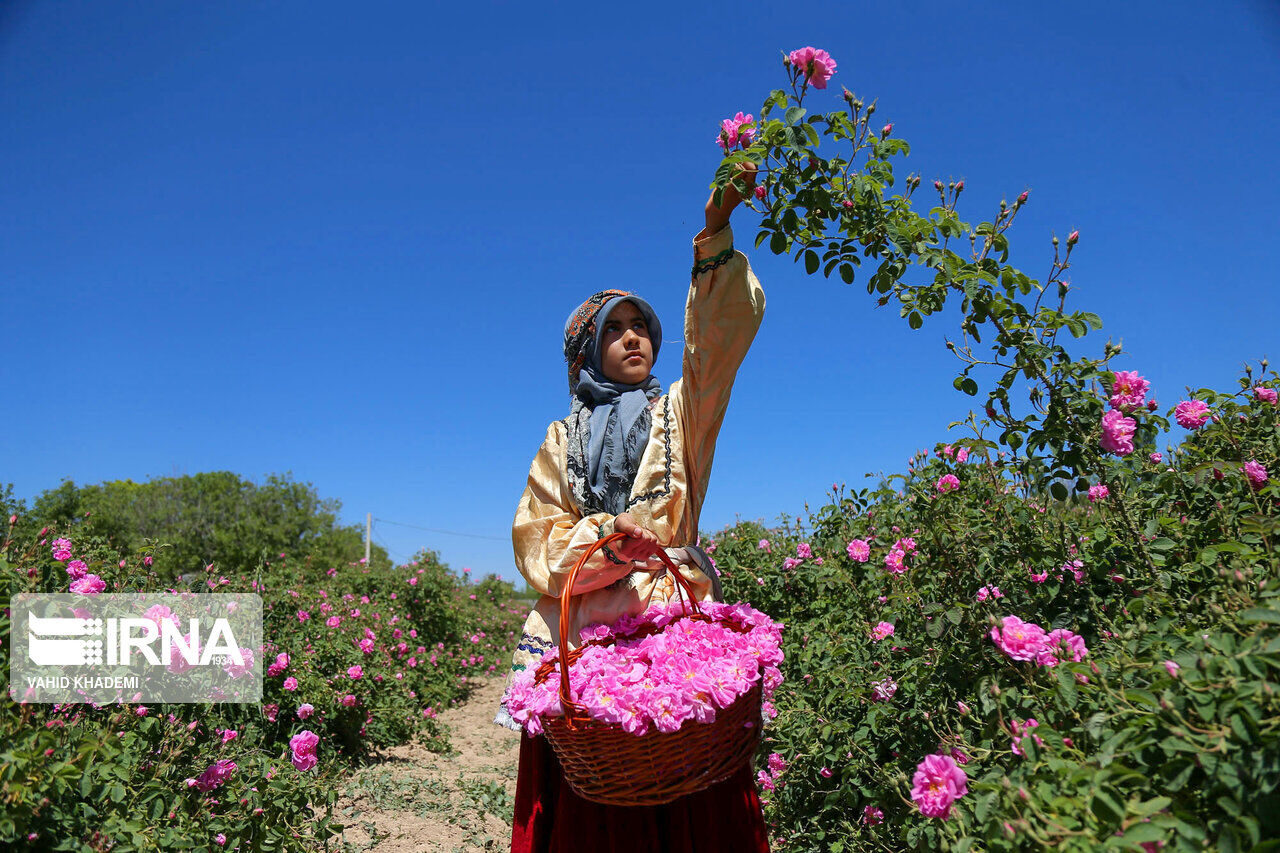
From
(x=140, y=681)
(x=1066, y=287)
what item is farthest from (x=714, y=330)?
(x=140, y=681)

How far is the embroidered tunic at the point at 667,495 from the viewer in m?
1.93

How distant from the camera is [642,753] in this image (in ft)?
4.70

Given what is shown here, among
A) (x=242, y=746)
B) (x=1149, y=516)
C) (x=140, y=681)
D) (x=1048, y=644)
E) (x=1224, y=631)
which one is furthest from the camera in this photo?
(x=242, y=746)

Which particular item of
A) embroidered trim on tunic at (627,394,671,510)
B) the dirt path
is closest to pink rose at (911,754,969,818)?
embroidered trim on tunic at (627,394,671,510)

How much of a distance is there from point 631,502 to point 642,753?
0.72 m

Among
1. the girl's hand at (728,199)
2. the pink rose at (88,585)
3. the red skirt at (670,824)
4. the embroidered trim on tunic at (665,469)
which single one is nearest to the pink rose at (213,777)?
the pink rose at (88,585)

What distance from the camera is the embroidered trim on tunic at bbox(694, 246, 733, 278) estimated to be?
192 centimetres

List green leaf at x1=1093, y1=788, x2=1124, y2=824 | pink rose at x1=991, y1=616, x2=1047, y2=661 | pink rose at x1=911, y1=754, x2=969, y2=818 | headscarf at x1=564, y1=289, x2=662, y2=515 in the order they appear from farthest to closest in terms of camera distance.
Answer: headscarf at x1=564, y1=289, x2=662, y2=515 < pink rose at x1=991, y1=616, x2=1047, y2=661 < pink rose at x1=911, y1=754, x2=969, y2=818 < green leaf at x1=1093, y1=788, x2=1124, y2=824

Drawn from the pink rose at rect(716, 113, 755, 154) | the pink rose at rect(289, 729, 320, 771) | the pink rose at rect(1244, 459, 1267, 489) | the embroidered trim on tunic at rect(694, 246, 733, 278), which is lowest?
the pink rose at rect(289, 729, 320, 771)

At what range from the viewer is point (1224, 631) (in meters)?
1.11

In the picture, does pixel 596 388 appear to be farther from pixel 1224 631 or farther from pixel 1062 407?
pixel 1224 631

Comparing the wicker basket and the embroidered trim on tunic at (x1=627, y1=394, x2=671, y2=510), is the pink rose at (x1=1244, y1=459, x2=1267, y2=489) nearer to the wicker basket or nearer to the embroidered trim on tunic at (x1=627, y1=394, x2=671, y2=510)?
the wicker basket

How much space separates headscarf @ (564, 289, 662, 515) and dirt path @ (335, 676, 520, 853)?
6.39 ft

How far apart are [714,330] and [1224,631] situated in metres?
1.23
